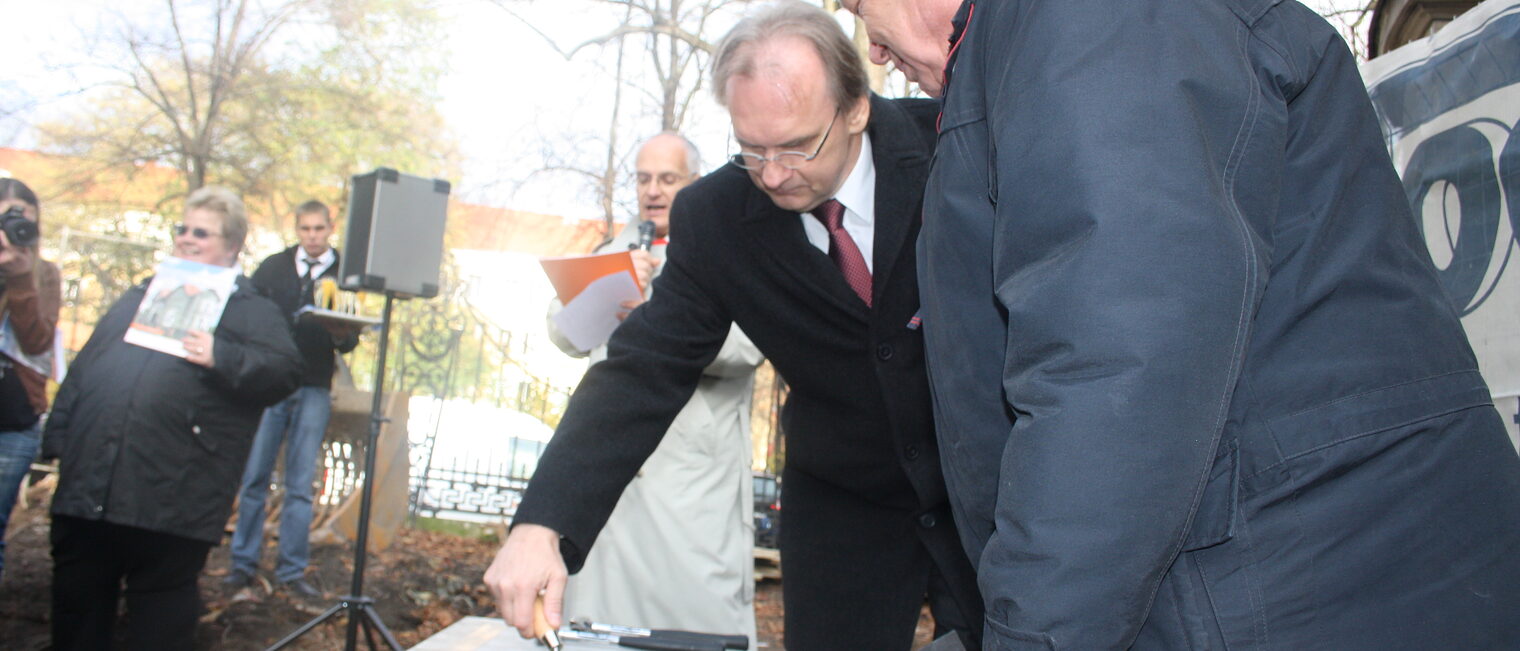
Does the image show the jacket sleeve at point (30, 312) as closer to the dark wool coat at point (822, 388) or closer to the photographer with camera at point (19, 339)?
the photographer with camera at point (19, 339)

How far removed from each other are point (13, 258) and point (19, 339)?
Result: 0.29 m

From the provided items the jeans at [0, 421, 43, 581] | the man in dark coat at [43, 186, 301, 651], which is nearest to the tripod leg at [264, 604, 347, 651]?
the man in dark coat at [43, 186, 301, 651]

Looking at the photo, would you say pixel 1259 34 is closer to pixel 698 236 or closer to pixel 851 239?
pixel 851 239

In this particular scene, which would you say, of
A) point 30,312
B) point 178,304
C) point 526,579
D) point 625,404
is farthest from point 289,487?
point 526,579

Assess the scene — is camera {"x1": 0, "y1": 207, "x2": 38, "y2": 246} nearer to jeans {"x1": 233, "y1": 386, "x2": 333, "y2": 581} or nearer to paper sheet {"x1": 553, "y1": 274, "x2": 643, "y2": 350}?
paper sheet {"x1": 553, "y1": 274, "x2": 643, "y2": 350}

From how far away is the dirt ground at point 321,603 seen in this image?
A: 522 centimetres

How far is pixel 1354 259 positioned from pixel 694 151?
3669 mm

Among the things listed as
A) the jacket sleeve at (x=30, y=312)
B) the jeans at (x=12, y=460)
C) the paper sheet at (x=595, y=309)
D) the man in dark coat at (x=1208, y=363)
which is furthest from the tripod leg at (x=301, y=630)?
the man in dark coat at (x=1208, y=363)

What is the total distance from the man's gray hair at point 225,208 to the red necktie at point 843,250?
9.03ft

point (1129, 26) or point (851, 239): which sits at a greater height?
point (851, 239)

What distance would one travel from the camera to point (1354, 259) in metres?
1.11

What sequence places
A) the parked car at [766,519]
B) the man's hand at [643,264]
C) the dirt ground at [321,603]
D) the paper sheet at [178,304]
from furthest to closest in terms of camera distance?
the parked car at [766,519] → the dirt ground at [321,603] → the man's hand at [643,264] → the paper sheet at [178,304]

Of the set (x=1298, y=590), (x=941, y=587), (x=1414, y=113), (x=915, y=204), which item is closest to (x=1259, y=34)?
(x=1298, y=590)

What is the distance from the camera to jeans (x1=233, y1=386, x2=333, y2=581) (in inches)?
231
